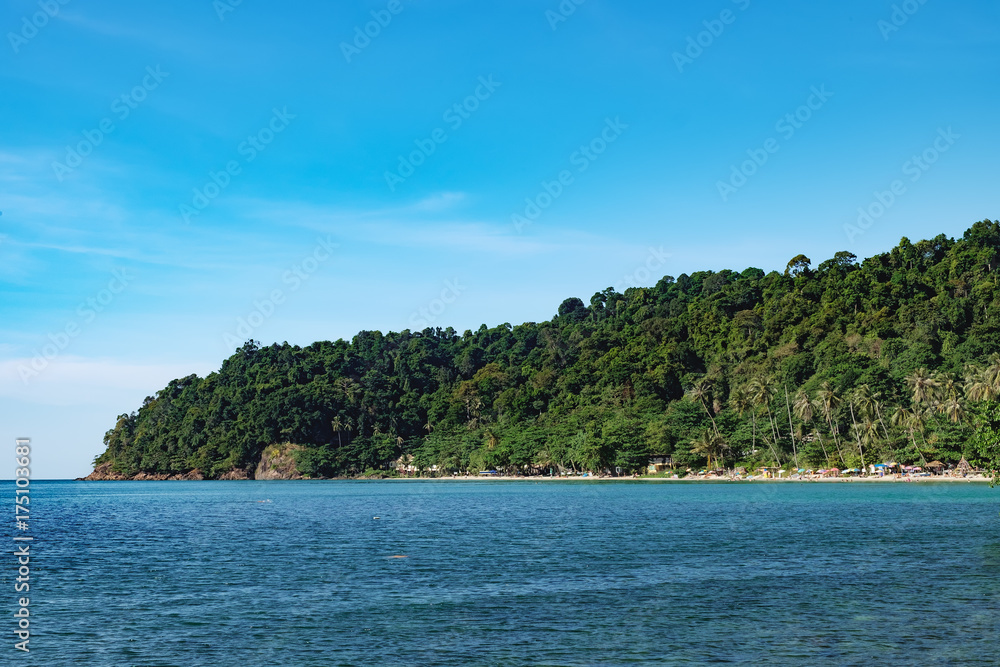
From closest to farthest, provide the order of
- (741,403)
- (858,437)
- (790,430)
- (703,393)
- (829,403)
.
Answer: (858,437)
(829,403)
(790,430)
(741,403)
(703,393)

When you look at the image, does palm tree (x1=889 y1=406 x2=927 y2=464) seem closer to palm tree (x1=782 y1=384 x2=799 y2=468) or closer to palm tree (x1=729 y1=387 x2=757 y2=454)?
palm tree (x1=782 y1=384 x2=799 y2=468)

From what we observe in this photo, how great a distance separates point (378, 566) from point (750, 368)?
15122 cm

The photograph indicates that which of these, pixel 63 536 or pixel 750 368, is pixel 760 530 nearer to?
pixel 63 536

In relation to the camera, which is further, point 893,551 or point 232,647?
point 893,551

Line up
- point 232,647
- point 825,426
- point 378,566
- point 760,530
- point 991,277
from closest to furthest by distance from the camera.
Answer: point 232,647
point 378,566
point 760,530
point 825,426
point 991,277

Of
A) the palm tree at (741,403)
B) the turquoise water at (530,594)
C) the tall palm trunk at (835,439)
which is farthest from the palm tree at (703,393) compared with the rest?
the turquoise water at (530,594)

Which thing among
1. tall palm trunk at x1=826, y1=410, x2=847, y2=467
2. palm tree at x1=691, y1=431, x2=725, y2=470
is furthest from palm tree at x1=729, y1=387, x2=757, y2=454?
tall palm trunk at x1=826, y1=410, x2=847, y2=467

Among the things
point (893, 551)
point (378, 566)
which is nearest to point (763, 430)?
point (893, 551)

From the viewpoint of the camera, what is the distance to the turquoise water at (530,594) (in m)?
22.3

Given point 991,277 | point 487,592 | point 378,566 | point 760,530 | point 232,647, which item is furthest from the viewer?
point 991,277

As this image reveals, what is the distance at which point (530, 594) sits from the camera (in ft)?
100

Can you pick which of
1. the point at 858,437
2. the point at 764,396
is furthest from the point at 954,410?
the point at 764,396

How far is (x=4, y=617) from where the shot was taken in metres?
27.7

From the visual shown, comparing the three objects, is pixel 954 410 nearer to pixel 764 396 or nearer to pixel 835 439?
pixel 835 439
